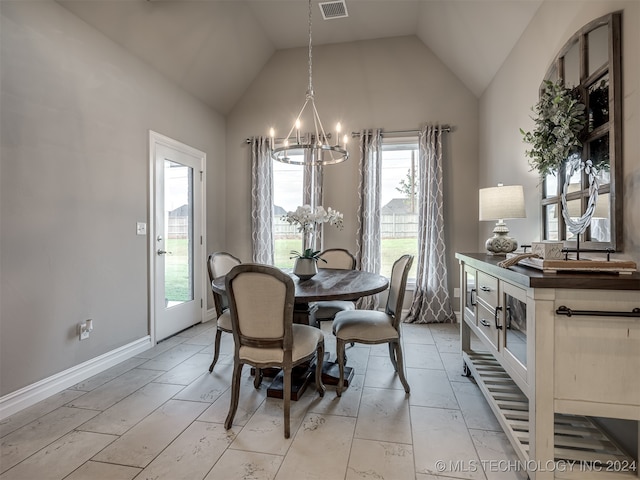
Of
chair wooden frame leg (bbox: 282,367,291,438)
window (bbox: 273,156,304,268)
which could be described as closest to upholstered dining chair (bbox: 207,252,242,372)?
chair wooden frame leg (bbox: 282,367,291,438)

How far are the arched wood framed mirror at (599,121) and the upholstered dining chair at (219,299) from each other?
237cm

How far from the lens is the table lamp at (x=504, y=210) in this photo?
227cm

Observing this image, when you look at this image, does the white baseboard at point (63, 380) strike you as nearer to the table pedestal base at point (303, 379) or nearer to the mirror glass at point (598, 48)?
the table pedestal base at point (303, 379)

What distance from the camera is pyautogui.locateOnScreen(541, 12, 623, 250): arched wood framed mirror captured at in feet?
5.15

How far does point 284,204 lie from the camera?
181 inches

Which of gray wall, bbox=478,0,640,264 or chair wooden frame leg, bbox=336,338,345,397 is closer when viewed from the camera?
gray wall, bbox=478,0,640,264

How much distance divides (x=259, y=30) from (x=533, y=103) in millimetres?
3128

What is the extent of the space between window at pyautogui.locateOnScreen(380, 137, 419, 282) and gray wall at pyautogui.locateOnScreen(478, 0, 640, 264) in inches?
31.8

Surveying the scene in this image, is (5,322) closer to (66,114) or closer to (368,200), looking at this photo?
(66,114)

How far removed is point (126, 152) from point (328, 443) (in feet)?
9.49

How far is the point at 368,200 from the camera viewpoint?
4.16m

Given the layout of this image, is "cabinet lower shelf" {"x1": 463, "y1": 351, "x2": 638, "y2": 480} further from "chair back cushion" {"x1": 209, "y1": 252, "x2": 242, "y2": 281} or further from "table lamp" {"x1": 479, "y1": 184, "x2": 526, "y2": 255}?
"chair back cushion" {"x1": 209, "y1": 252, "x2": 242, "y2": 281}

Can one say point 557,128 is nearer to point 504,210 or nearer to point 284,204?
point 504,210

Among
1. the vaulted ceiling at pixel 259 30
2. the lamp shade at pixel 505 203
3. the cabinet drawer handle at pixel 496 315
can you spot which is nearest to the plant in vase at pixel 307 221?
the lamp shade at pixel 505 203
